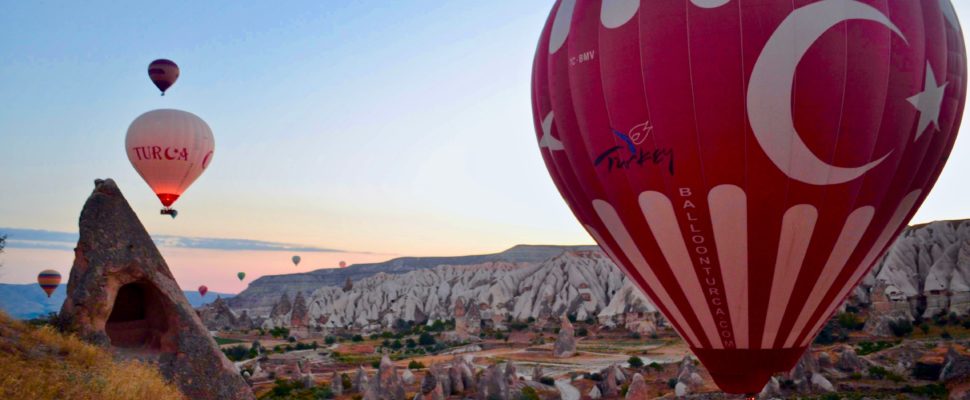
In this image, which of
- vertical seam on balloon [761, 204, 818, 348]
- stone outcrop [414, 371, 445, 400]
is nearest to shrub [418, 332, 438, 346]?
stone outcrop [414, 371, 445, 400]

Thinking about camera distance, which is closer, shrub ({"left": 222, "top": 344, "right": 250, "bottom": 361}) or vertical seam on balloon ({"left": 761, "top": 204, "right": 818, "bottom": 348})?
vertical seam on balloon ({"left": 761, "top": 204, "right": 818, "bottom": 348})

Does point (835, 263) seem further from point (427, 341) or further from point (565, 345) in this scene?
point (427, 341)

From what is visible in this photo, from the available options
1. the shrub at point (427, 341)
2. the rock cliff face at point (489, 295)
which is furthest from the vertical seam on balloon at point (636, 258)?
the rock cliff face at point (489, 295)

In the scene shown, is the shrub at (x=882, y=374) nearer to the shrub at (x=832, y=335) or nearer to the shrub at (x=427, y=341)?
the shrub at (x=832, y=335)

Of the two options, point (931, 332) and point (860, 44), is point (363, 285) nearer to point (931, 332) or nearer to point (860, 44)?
point (931, 332)

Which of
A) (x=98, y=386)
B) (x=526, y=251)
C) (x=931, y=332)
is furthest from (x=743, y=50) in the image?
(x=526, y=251)

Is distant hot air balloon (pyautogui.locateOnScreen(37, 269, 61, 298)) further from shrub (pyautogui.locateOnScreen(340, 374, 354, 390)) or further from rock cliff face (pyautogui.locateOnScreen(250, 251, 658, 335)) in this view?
rock cliff face (pyautogui.locateOnScreen(250, 251, 658, 335))
